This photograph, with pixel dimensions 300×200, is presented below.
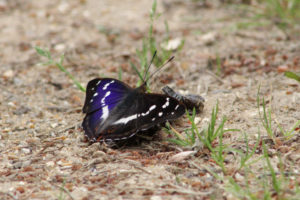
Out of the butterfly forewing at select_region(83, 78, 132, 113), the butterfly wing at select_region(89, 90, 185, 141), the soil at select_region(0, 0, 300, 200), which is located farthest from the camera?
the butterfly forewing at select_region(83, 78, 132, 113)

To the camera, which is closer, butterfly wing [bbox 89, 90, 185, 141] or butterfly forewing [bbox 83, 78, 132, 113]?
butterfly wing [bbox 89, 90, 185, 141]

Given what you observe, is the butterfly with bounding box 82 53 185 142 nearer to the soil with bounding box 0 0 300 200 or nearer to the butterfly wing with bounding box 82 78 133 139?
the butterfly wing with bounding box 82 78 133 139

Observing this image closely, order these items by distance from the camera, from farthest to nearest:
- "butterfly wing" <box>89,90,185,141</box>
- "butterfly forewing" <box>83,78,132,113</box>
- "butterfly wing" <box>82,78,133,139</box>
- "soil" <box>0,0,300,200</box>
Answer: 1. "butterfly forewing" <box>83,78,132,113</box>
2. "butterfly wing" <box>82,78,133,139</box>
3. "butterfly wing" <box>89,90,185,141</box>
4. "soil" <box>0,0,300,200</box>

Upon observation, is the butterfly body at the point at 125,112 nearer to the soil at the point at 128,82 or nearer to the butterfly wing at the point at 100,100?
the butterfly wing at the point at 100,100

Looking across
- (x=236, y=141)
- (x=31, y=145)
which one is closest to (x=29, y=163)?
(x=31, y=145)

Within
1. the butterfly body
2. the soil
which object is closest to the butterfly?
the butterfly body

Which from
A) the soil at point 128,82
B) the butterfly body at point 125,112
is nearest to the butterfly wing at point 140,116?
the butterfly body at point 125,112

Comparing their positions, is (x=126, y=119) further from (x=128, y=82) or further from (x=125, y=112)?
(x=128, y=82)
